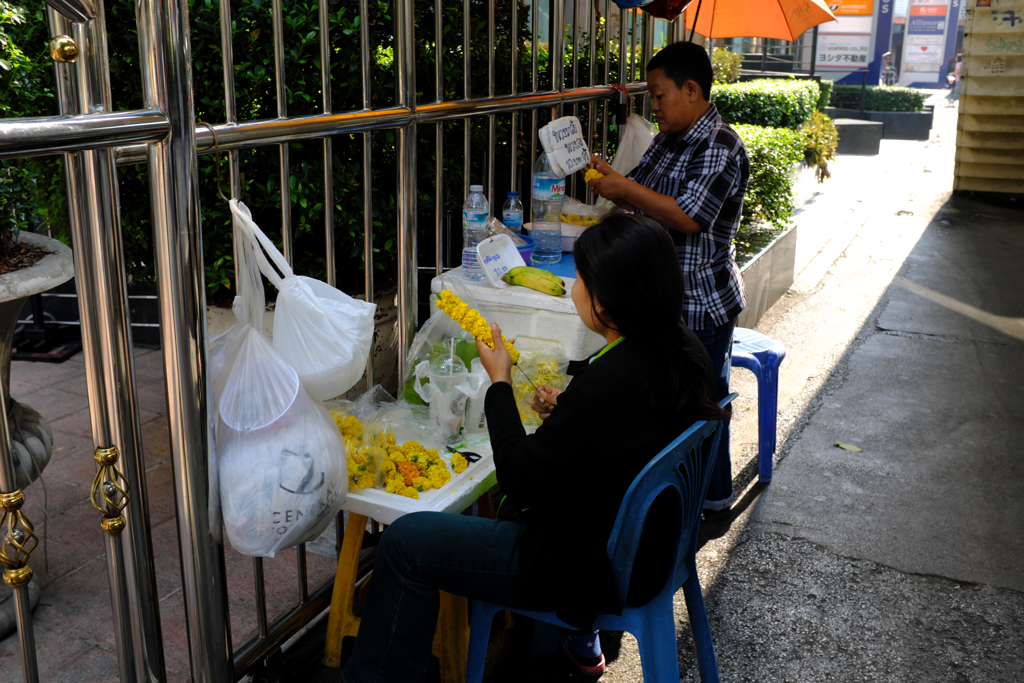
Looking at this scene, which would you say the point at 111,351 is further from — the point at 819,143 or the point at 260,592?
the point at 819,143

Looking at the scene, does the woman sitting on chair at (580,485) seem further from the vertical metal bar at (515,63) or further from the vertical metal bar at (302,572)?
the vertical metal bar at (515,63)

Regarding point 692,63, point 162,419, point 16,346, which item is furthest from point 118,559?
point 16,346

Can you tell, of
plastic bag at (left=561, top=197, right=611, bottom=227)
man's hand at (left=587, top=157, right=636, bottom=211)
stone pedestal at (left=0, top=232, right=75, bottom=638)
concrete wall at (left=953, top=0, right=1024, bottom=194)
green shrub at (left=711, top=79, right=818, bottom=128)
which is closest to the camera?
stone pedestal at (left=0, top=232, right=75, bottom=638)

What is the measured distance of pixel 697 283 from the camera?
10.4 feet

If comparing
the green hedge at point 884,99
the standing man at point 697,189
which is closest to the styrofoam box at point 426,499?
the standing man at point 697,189

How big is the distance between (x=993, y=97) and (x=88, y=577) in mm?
11587

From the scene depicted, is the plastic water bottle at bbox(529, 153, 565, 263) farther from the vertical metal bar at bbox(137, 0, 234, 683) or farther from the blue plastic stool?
the vertical metal bar at bbox(137, 0, 234, 683)

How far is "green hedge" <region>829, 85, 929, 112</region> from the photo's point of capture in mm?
18625

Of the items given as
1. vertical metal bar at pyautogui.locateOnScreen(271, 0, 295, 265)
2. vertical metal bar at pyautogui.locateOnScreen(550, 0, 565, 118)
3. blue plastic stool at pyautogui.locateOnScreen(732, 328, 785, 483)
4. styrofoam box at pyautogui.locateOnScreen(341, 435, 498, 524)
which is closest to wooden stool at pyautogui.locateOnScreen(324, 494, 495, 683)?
styrofoam box at pyautogui.locateOnScreen(341, 435, 498, 524)

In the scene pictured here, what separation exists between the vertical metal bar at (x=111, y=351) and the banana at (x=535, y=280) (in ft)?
4.49

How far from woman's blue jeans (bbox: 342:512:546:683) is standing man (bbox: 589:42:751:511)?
4.62ft

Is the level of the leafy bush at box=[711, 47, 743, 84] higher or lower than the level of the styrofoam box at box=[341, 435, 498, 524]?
higher

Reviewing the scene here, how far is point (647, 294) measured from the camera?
75.8 inches

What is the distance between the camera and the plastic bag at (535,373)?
2652mm
